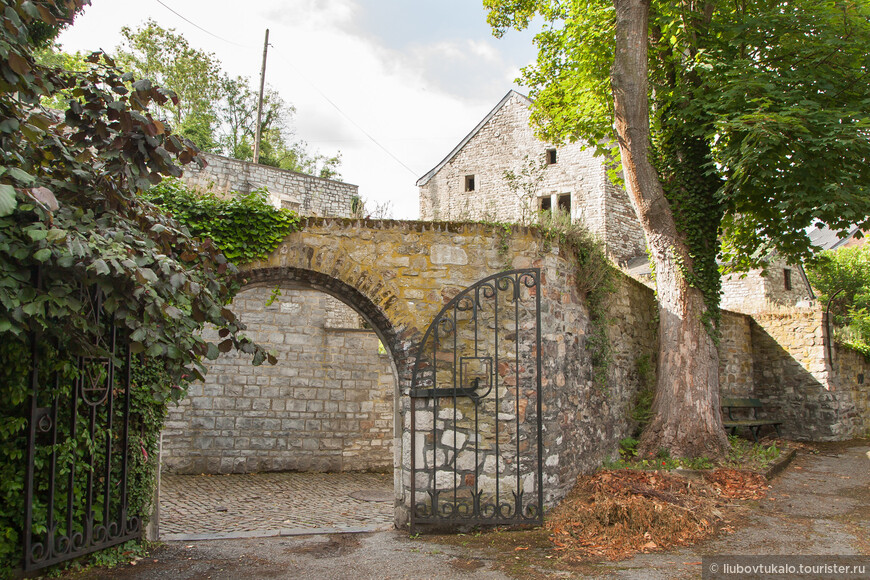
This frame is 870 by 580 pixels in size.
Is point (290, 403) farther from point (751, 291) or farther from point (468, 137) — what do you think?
point (468, 137)

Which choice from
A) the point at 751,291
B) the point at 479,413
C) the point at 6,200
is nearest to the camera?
the point at 6,200

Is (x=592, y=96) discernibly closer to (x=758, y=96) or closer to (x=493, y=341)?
(x=758, y=96)

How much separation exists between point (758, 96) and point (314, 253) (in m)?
5.97

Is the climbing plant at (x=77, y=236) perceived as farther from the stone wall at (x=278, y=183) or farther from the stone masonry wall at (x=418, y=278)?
the stone wall at (x=278, y=183)

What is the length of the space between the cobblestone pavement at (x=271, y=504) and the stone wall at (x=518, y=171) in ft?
40.0

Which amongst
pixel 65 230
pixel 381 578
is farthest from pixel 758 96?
pixel 65 230

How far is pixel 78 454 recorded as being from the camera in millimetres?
4574

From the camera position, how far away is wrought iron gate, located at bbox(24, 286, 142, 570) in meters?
4.18

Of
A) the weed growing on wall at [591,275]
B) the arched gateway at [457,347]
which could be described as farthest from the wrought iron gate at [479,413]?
the weed growing on wall at [591,275]

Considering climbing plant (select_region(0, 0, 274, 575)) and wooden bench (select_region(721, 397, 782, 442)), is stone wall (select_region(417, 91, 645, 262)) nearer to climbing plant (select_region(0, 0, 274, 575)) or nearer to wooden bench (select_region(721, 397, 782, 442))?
wooden bench (select_region(721, 397, 782, 442))

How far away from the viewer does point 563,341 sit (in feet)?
22.7

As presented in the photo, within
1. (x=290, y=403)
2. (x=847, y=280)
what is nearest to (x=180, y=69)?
(x=290, y=403)

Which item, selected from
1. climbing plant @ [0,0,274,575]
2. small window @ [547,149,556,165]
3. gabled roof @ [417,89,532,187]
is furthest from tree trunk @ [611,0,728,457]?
gabled roof @ [417,89,532,187]

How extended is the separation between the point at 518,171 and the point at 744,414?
11494mm
